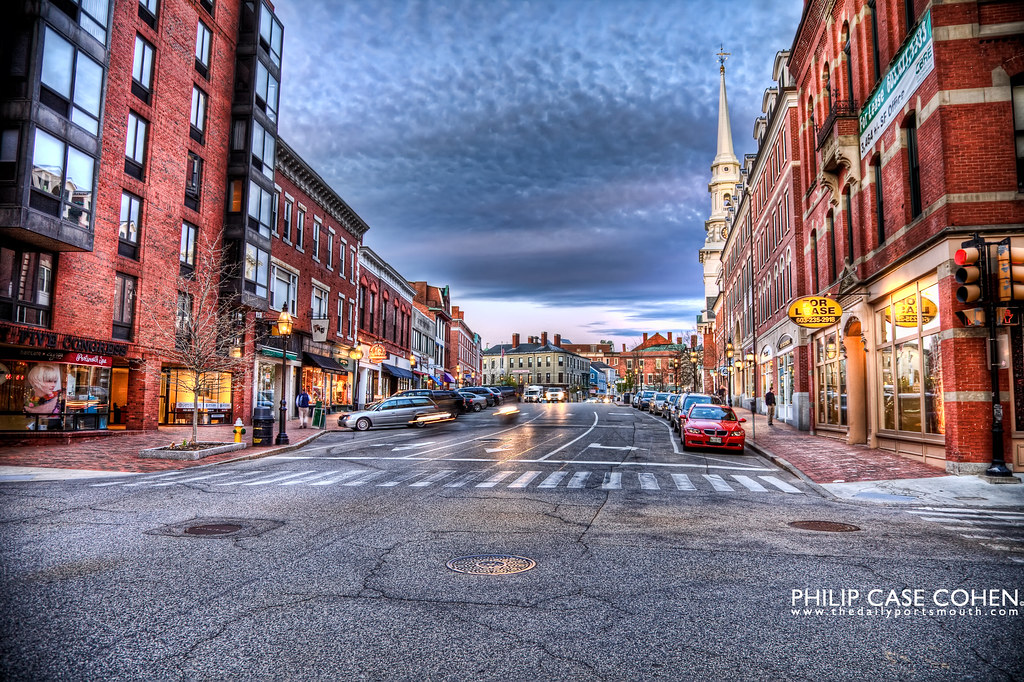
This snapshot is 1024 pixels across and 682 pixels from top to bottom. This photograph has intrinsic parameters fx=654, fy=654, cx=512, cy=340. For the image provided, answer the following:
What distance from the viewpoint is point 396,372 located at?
187 feet

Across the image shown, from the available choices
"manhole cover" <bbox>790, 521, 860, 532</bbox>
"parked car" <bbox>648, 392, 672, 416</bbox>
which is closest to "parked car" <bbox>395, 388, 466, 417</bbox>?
"parked car" <bbox>648, 392, 672, 416</bbox>

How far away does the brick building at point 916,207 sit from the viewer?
553 inches

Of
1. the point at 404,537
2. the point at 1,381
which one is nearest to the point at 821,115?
the point at 404,537

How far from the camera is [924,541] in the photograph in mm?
7852

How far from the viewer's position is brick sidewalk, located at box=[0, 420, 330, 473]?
51.9 ft

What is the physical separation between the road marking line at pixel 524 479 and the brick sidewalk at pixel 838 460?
19.6 ft

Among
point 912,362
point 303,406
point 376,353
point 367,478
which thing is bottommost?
point 367,478

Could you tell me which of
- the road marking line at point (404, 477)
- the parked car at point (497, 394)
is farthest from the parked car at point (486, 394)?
the road marking line at point (404, 477)

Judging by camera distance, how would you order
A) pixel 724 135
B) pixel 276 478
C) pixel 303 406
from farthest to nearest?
pixel 724 135 → pixel 303 406 → pixel 276 478

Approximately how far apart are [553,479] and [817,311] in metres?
12.2

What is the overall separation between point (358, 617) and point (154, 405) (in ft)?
77.0

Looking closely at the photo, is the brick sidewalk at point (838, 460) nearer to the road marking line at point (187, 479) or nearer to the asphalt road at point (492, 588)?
the asphalt road at point (492, 588)

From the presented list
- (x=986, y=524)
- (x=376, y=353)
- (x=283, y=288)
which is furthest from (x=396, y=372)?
(x=986, y=524)

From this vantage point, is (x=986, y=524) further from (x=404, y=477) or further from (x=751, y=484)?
(x=404, y=477)
